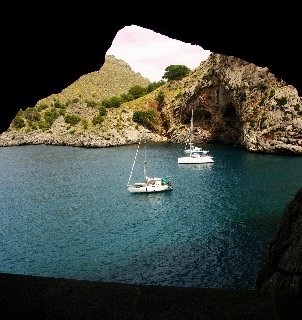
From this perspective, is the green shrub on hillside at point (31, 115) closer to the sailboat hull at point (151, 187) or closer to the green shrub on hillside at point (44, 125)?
the green shrub on hillside at point (44, 125)

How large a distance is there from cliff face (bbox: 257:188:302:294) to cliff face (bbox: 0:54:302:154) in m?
77.5

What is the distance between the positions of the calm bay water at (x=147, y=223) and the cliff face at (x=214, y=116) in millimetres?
23013

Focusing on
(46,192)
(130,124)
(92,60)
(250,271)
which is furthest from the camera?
(130,124)

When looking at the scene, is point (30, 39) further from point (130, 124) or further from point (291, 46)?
point (130, 124)

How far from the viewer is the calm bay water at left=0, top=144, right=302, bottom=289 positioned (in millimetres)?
33250

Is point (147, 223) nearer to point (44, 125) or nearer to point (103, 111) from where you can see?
point (103, 111)

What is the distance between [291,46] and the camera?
9.17 m

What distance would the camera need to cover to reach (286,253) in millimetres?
21469

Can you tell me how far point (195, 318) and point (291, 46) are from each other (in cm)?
756

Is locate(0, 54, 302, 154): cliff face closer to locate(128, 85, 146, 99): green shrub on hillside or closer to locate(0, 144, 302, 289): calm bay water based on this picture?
locate(0, 144, 302, 289): calm bay water

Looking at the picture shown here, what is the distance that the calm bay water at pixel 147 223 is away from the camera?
33250 millimetres

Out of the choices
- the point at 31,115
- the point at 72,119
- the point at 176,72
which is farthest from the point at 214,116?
the point at 31,115

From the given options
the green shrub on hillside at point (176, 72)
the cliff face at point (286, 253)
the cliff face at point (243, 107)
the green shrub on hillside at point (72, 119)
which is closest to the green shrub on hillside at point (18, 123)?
the green shrub on hillside at point (72, 119)

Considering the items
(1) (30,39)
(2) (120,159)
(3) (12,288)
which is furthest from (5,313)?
(2) (120,159)
